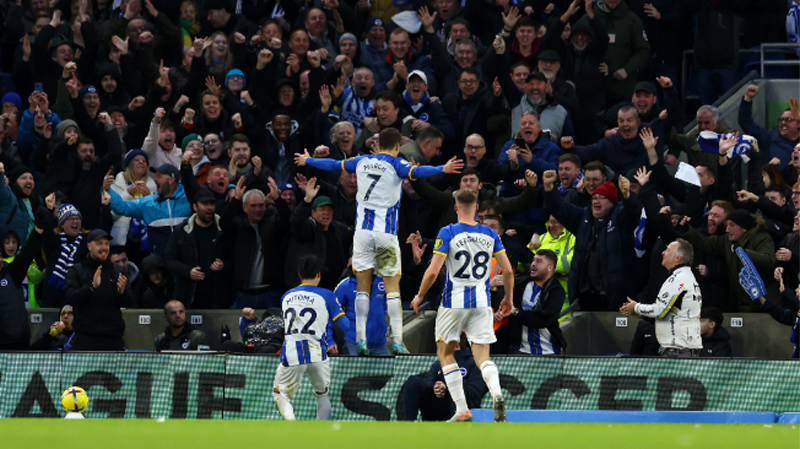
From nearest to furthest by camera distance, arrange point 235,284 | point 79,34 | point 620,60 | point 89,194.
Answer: point 235,284 < point 89,194 < point 620,60 < point 79,34

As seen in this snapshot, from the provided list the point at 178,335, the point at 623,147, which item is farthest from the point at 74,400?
the point at 623,147

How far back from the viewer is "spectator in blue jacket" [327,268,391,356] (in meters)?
11.9

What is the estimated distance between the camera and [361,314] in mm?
11578

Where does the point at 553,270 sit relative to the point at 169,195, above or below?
below

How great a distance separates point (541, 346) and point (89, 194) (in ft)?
21.5

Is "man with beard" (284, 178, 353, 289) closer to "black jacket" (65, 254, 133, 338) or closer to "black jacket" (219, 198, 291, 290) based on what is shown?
"black jacket" (219, 198, 291, 290)

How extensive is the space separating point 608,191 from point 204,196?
4.88m

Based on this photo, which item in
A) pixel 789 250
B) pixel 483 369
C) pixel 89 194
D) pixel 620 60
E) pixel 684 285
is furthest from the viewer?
pixel 620 60

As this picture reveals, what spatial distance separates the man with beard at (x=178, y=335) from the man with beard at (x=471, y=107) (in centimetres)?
411

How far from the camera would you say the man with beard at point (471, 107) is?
48.6ft

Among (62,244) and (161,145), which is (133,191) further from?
(62,244)

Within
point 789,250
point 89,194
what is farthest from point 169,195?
point 789,250

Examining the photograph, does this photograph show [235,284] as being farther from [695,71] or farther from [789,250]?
[695,71]

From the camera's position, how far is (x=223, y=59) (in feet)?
54.8
